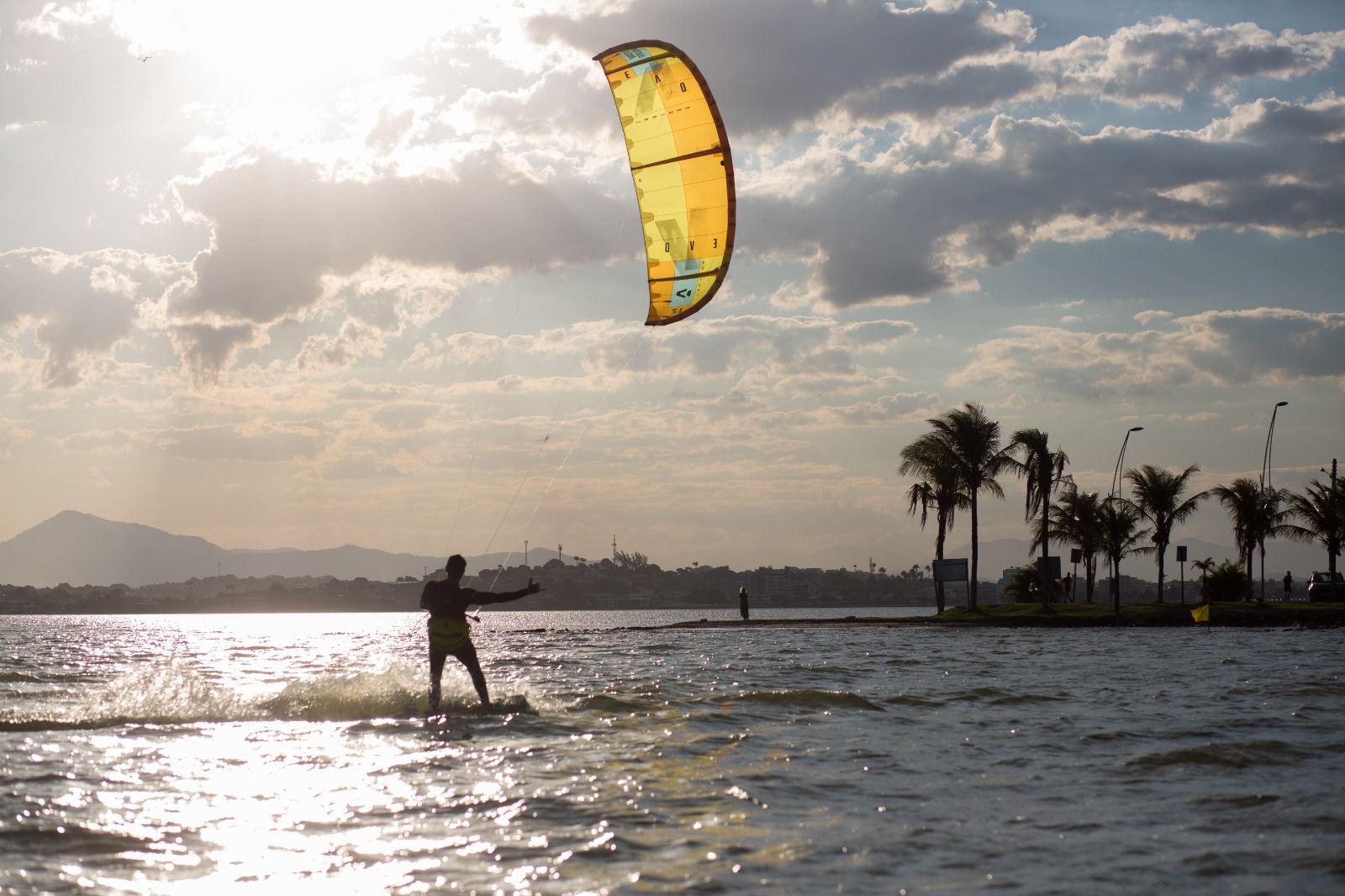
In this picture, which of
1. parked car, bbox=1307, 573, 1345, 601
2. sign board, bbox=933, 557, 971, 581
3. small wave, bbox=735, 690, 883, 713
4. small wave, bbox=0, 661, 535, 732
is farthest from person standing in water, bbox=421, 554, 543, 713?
parked car, bbox=1307, 573, 1345, 601

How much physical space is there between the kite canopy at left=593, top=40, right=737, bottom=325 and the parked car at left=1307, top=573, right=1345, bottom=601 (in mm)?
48385

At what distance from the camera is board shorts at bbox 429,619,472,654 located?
1528cm

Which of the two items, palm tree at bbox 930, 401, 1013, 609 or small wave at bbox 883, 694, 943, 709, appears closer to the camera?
small wave at bbox 883, 694, 943, 709

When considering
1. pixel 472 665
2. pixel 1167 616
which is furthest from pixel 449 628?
pixel 1167 616

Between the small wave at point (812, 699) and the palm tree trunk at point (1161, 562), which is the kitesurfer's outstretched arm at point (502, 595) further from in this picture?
the palm tree trunk at point (1161, 562)

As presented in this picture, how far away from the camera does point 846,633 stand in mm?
42625

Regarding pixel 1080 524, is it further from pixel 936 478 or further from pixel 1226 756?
pixel 1226 756

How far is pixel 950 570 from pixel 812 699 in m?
42.7

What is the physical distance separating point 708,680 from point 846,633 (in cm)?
2304

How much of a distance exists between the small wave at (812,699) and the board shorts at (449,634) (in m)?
3.98

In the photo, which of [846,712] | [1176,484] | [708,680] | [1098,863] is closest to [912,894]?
[1098,863]

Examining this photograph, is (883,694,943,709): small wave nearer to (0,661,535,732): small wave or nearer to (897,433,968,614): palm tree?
(0,661,535,732): small wave

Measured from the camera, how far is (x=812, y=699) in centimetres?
1675

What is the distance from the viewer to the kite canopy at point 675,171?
18.0 m
